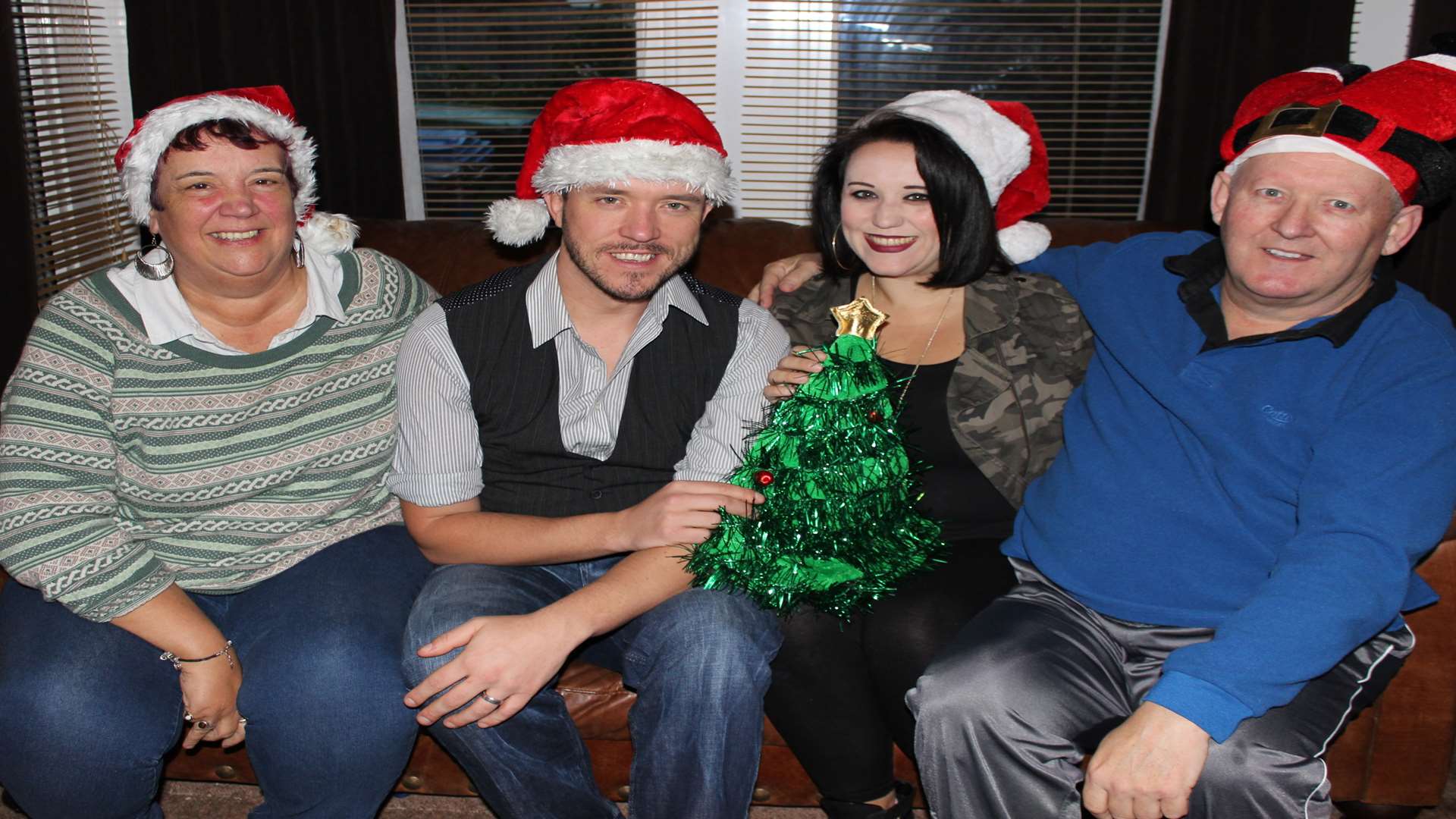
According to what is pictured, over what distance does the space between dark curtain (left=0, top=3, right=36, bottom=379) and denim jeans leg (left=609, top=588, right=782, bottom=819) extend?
2114mm

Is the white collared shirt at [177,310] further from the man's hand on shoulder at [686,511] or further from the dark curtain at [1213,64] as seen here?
the dark curtain at [1213,64]

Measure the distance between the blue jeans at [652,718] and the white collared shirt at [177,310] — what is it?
0.50 meters

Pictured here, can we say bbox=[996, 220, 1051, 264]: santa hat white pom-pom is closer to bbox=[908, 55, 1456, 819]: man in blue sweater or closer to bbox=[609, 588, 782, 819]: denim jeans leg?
bbox=[908, 55, 1456, 819]: man in blue sweater

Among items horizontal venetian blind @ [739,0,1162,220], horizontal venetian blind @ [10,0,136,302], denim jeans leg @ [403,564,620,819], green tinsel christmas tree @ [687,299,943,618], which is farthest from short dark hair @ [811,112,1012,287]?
horizontal venetian blind @ [10,0,136,302]

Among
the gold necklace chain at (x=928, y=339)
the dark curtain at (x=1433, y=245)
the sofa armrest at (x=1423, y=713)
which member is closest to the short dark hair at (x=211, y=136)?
the gold necklace chain at (x=928, y=339)

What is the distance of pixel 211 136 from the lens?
5.62 ft

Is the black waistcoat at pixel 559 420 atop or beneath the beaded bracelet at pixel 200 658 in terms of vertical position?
atop

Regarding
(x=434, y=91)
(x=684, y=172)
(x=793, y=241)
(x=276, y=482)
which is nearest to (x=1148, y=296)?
(x=684, y=172)

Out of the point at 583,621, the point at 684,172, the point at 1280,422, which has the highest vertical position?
the point at 684,172

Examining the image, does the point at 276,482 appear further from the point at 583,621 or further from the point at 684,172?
the point at 684,172

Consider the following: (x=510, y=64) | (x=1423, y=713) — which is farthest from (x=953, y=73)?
(x=1423, y=713)

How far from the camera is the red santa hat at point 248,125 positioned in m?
1.69

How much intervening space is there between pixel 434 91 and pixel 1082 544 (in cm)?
295

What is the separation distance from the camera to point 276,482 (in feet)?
5.70
